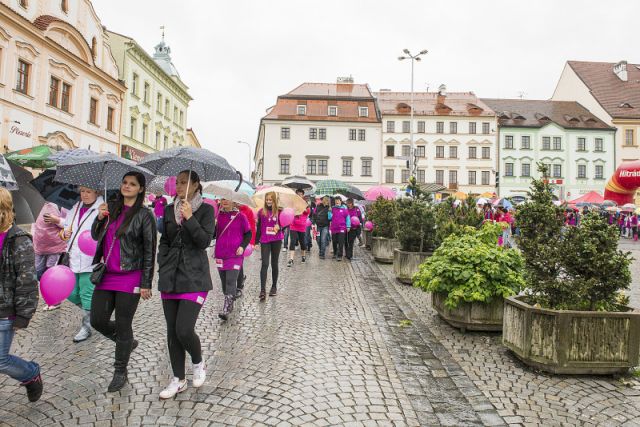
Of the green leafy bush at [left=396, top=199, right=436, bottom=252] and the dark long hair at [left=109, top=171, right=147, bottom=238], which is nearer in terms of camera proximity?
the dark long hair at [left=109, top=171, right=147, bottom=238]

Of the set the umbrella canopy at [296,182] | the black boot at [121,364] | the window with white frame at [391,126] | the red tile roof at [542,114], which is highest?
the red tile roof at [542,114]

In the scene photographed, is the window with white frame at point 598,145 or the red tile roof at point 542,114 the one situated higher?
the red tile roof at point 542,114

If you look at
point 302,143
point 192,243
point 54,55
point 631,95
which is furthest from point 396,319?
point 631,95

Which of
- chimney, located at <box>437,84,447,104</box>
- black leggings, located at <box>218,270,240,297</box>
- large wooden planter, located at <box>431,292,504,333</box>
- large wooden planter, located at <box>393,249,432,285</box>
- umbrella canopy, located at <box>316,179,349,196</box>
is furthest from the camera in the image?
chimney, located at <box>437,84,447,104</box>

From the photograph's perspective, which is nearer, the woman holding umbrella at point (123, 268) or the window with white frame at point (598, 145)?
the woman holding umbrella at point (123, 268)

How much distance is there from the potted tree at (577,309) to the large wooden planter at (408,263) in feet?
15.4

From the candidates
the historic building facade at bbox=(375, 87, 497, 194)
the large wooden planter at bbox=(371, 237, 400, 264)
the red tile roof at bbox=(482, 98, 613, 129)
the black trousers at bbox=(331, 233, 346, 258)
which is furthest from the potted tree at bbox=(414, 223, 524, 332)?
the red tile roof at bbox=(482, 98, 613, 129)

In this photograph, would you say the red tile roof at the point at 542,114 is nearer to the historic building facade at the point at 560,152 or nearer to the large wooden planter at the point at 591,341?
the historic building facade at the point at 560,152

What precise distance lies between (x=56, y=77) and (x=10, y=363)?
2488cm

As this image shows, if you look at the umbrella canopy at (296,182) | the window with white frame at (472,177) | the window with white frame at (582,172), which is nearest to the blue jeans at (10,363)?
the umbrella canopy at (296,182)

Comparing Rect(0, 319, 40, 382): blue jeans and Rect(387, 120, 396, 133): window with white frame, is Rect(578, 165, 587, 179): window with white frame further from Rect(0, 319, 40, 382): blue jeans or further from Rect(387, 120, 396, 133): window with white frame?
Rect(0, 319, 40, 382): blue jeans

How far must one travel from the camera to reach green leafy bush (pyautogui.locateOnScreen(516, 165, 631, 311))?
4332 millimetres

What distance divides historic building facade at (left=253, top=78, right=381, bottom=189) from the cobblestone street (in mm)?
45986

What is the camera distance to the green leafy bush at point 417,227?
9883 millimetres
